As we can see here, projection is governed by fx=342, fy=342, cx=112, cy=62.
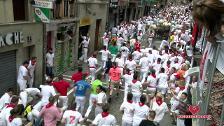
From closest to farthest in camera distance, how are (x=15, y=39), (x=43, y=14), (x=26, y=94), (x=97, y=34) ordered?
1. (x=26, y=94)
2. (x=15, y=39)
3. (x=43, y=14)
4. (x=97, y=34)

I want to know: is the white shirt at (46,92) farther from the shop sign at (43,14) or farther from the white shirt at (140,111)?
the shop sign at (43,14)

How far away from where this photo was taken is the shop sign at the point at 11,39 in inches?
513

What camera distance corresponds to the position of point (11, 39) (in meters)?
13.5

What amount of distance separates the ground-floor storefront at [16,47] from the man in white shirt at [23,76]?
2.08ft

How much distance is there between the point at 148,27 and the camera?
1451 inches

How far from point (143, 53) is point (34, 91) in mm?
9234

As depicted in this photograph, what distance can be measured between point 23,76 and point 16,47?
4.38 ft

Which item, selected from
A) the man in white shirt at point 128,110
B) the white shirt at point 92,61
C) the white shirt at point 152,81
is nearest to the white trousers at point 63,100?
the man in white shirt at point 128,110

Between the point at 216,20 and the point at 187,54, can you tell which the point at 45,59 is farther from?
the point at 216,20

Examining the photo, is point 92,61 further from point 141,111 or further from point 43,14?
point 141,111

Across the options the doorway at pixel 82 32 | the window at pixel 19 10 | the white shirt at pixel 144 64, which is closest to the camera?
the window at pixel 19 10

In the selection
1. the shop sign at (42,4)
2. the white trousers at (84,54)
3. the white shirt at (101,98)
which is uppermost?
the shop sign at (42,4)

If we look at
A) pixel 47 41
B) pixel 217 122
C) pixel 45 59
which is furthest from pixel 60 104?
pixel 217 122

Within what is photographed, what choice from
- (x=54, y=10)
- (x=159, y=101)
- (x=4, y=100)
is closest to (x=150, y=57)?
(x=54, y=10)
